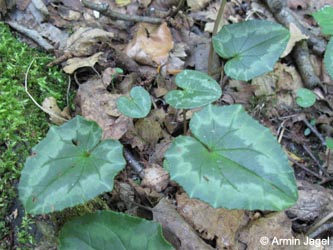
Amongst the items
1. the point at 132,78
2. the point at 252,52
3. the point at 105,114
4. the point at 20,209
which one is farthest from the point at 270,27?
the point at 20,209

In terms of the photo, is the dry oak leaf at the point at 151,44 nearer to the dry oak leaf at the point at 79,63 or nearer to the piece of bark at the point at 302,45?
the dry oak leaf at the point at 79,63

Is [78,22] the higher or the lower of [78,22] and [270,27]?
the lower

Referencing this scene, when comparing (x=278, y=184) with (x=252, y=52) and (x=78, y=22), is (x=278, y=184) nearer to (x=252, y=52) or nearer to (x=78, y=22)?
(x=252, y=52)

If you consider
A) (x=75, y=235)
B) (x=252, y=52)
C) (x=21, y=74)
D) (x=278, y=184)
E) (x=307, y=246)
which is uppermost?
(x=252, y=52)

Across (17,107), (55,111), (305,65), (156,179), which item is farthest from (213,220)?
(305,65)

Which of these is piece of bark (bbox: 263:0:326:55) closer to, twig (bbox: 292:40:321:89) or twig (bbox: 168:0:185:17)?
twig (bbox: 292:40:321:89)

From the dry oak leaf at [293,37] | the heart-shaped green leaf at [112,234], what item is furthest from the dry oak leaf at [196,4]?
the heart-shaped green leaf at [112,234]
